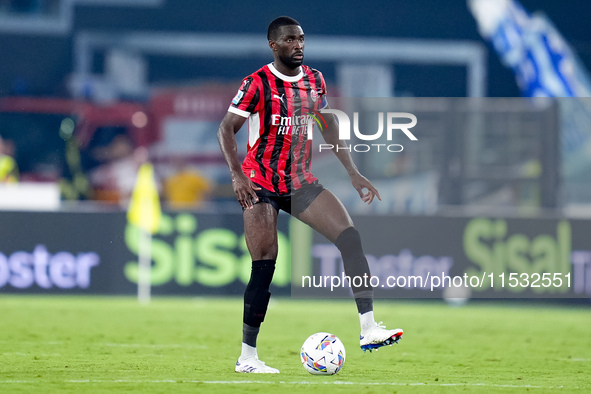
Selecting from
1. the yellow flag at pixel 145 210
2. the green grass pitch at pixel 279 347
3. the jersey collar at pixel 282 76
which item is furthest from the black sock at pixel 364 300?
the yellow flag at pixel 145 210

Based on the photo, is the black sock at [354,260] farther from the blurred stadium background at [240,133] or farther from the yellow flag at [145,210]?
the yellow flag at [145,210]

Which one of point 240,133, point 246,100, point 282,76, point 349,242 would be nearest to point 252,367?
point 349,242

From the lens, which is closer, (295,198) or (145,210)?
(295,198)

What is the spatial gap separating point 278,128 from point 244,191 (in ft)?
1.63

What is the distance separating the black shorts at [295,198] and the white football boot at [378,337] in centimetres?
88

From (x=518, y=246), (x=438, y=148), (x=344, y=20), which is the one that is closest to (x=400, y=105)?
(x=438, y=148)

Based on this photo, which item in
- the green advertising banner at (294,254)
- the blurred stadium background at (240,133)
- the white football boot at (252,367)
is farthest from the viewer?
the blurred stadium background at (240,133)

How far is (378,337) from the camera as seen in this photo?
243 inches

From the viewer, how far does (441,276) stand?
13.5 metres

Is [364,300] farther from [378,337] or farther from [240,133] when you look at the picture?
[240,133]

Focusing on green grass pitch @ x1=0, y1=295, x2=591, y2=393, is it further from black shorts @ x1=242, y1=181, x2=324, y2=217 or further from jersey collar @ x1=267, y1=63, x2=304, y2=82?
jersey collar @ x1=267, y1=63, x2=304, y2=82

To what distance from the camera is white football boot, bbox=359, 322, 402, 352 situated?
6.12 m

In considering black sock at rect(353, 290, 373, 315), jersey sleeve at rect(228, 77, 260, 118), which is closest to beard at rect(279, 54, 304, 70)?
jersey sleeve at rect(228, 77, 260, 118)

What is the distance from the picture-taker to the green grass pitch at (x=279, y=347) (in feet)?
20.3
